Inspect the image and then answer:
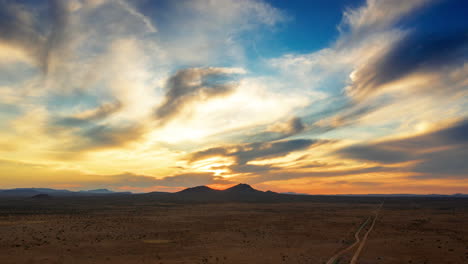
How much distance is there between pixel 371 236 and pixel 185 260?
22744mm

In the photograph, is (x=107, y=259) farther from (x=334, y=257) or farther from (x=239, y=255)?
(x=334, y=257)

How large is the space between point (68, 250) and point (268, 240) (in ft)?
63.7

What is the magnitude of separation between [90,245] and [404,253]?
1147 inches

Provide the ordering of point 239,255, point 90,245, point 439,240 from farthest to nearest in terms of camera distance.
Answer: point 439,240
point 90,245
point 239,255

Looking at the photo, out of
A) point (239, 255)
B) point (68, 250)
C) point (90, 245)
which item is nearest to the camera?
point (239, 255)

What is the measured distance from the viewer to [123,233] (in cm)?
3434

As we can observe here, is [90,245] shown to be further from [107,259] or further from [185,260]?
[185,260]

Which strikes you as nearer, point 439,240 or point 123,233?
point 439,240

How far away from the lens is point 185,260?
70.7 feet

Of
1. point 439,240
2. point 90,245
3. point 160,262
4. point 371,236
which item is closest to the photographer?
point 160,262

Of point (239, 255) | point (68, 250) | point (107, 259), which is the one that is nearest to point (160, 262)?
point (107, 259)

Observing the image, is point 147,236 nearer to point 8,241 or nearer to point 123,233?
point 123,233

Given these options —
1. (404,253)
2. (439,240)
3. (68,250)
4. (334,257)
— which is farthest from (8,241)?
(439,240)

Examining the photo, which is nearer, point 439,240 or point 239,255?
point 239,255
